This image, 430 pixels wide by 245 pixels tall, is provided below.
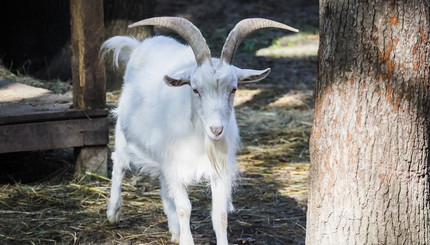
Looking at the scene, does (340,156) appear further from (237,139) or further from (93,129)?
(93,129)

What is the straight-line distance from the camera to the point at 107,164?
20.2 ft

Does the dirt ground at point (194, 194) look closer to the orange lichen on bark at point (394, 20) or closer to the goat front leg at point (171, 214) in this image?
the goat front leg at point (171, 214)

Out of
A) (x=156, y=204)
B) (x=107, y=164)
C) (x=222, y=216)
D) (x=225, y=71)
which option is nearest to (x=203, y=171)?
(x=222, y=216)

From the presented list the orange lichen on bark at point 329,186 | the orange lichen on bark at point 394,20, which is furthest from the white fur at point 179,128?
the orange lichen on bark at point 394,20

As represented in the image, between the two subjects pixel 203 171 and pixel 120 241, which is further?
pixel 120 241

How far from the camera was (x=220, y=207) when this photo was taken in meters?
4.13

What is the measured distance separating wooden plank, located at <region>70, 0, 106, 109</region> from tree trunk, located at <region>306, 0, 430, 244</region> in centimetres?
279

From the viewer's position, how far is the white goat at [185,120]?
12.6 feet

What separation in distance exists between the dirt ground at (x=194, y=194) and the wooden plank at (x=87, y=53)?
719mm

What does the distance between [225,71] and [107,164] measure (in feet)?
8.74

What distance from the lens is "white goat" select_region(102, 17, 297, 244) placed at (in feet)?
12.6

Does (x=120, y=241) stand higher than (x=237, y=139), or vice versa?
(x=237, y=139)

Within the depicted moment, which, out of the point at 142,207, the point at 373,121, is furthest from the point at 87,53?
the point at 373,121

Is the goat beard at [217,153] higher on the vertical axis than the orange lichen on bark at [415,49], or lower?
lower
